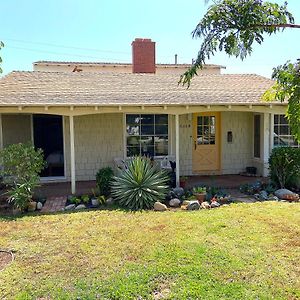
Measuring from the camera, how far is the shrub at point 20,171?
820cm

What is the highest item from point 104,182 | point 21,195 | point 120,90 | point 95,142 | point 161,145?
point 120,90

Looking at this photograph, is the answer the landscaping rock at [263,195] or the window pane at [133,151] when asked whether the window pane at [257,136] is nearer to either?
the landscaping rock at [263,195]

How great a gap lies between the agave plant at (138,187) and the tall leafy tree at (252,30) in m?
4.27

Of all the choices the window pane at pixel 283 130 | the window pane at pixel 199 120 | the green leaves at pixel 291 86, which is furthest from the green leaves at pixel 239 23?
the window pane at pixel 283 130

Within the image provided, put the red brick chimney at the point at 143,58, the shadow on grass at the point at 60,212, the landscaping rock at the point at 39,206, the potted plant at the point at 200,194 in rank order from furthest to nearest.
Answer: the red brick chimney at the point at 143,58, the potted plant at the point at 200,194, the landscaping rock at the point at 39,206, the shadow on grass at the point at 60,212

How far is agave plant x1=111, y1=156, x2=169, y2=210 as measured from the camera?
27.9 ft

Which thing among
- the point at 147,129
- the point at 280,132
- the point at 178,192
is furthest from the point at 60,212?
the point at 280,132

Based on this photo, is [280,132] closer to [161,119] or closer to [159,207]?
[161,119]

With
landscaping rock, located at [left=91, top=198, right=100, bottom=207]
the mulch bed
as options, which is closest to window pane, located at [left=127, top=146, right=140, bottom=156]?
landscaping rock, located at [left=91, top=198, right=100, bottom=207]

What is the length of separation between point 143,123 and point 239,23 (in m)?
7.49

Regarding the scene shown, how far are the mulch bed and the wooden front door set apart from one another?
812 centimetres

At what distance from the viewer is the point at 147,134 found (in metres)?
12.1

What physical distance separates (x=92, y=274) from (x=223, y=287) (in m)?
1.84

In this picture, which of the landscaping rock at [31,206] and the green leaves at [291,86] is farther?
the landscaping rock at [31,206]
